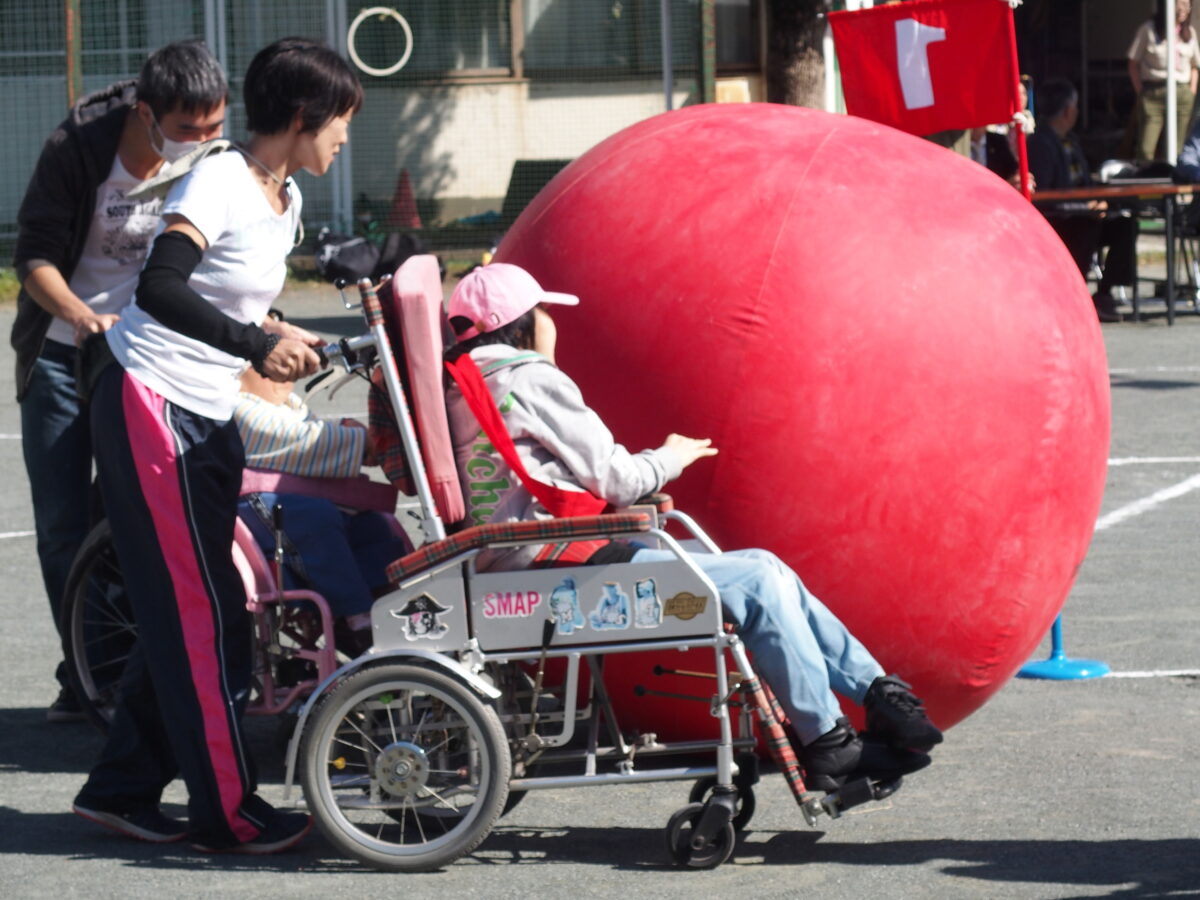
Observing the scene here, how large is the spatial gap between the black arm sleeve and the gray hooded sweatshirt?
649 mm

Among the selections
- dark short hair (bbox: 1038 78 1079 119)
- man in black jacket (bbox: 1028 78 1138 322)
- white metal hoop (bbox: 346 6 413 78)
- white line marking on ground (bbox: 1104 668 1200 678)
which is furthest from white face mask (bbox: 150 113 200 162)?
white metal hoop (bbox: 346 6 413 78)

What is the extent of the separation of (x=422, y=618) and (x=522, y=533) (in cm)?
35

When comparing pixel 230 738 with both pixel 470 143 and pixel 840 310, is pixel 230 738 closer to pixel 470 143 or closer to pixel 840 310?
pixel 840 310

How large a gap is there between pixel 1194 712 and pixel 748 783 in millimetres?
1914

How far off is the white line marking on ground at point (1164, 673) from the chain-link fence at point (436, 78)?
48.0 feet

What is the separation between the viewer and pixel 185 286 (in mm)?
4762

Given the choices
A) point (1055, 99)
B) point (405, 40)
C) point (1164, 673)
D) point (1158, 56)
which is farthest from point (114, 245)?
point (1158, 56)

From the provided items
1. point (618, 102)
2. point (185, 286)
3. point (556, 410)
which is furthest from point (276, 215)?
point (618, 102)

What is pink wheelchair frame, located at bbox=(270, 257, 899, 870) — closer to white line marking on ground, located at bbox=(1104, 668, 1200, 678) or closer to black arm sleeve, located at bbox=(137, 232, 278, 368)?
black arm sleeve, located at bbox=(137, 232, 278, 368)

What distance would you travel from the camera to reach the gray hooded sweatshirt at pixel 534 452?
503 centimetres

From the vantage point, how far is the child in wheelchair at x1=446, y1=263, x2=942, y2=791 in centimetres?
491

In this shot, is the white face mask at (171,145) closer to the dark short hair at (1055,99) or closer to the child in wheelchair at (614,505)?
the child in wheelchair at (614,505)

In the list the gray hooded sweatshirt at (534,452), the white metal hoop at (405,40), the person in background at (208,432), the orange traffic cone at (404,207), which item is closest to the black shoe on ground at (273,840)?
the person in background at (208,432)

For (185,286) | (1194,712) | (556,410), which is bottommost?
(1194,712)
